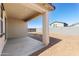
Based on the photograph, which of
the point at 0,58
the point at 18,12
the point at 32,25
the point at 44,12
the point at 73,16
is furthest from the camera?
the point at 44,12

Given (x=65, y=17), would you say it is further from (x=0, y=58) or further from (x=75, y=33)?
(x=0, y=58)

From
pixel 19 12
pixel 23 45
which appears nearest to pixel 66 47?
pixel 23 45

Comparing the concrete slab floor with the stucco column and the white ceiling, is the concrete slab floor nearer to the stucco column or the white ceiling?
the stucco column

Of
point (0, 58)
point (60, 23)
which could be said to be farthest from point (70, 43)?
point (0, 58)

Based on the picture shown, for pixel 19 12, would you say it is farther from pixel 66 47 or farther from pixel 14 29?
pixel 66 47

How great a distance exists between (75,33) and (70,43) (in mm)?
308

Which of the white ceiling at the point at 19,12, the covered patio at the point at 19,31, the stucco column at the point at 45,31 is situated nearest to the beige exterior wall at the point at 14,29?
the covered patio at the point at 19,31

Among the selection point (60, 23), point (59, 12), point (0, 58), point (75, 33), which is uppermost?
point (59, 12)

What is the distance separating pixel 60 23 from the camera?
140 inches

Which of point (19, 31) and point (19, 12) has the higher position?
point (19, 12)

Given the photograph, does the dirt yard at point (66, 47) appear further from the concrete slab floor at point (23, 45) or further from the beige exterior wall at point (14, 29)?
the beige exterior wall at point (14, 29)

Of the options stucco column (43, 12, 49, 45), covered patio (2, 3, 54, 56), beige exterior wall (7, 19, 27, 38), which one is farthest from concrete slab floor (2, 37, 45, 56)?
stucco column (43, 12, 49, 45)

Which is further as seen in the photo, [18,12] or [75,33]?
[18,12]

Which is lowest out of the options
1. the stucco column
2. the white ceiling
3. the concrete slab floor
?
the concrete slab floor
